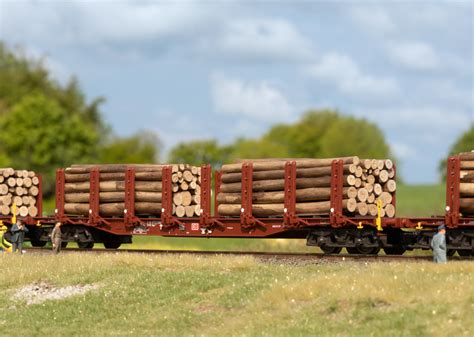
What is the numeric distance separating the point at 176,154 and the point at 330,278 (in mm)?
121693

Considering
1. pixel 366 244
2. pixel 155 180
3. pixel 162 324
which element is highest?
pixel 155 180

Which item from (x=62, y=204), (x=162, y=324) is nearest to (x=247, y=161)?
(x=62, y=204)

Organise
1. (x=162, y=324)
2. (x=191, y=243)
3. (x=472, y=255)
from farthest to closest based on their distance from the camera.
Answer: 1. (x=191, y=243)
2. (x=472, y=255)
3. (x=162, y=324)

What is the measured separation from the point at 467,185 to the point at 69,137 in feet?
234

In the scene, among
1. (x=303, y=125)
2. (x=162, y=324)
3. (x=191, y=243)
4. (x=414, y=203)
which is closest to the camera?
(x=162, y=324)

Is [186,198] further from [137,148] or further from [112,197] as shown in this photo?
[137,148]

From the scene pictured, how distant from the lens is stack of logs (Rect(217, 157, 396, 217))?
25.0 metres

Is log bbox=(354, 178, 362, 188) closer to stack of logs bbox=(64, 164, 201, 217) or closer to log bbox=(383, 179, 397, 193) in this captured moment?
log bbox=(383, 179, 397, 193)

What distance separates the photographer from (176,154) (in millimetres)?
140375

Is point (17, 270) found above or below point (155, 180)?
below

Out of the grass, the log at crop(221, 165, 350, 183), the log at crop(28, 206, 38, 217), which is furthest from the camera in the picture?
the log at crop(28, 206, 38, 217)

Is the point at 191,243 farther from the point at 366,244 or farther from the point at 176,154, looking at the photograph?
the point at 176,154

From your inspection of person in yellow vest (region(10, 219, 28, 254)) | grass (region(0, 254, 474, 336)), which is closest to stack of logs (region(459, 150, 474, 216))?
grass (region(0, 254, 474, 336))

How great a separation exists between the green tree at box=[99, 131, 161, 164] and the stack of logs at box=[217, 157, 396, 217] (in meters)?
111
